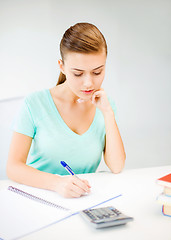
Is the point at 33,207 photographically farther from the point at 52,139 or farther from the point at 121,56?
the point at 121,56

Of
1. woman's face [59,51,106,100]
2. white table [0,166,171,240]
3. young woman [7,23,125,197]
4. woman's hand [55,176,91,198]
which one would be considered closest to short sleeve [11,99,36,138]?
young woman [7,23,125,197]

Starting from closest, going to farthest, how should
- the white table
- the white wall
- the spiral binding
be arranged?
the white table, the spiral binding, the white wall

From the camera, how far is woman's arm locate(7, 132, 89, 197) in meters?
0.97

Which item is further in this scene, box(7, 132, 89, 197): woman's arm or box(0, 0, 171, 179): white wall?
box(0, 0, 171, 179): white wall

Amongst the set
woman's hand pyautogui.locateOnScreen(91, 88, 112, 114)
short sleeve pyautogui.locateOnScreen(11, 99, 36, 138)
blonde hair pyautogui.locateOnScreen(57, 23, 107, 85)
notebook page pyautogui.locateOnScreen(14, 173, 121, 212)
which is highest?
blonde hair pyautogui.locateOnScreen(57, 23, 107, 85)

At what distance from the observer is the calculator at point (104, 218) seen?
0.74m

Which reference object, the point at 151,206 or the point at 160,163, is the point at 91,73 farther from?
the point at 160,163

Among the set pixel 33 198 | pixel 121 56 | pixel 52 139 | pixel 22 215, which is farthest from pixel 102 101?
pixel 121 56

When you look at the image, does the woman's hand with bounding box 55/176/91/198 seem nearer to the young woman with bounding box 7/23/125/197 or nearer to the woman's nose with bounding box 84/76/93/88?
the young woman with bounding box 7/23/125/197

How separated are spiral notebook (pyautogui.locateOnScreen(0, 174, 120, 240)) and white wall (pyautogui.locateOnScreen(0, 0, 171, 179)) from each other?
6.35ft

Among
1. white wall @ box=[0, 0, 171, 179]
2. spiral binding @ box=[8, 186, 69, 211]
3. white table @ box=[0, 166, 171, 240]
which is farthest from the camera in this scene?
white wall @ box=[0, 0, 171, 179]

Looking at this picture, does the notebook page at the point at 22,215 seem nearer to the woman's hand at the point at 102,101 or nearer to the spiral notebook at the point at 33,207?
the spiral notebook at the point at 33,207

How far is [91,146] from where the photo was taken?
140 cm

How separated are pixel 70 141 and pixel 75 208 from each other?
51 centimetres
